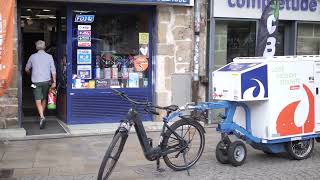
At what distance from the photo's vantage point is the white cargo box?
732 cm

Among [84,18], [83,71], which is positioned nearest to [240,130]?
[83,71]

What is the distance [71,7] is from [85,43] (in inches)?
29.5

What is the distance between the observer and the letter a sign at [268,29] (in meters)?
10.1

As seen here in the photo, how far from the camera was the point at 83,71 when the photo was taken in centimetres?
1048

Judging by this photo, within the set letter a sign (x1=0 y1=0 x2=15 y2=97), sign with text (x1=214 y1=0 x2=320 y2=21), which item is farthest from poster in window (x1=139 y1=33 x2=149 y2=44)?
letter a sign (x1=0 y1=0 x2=15 y2=97)

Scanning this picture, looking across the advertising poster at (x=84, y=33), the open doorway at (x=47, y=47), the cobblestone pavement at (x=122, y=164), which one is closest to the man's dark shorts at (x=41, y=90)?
the open doorway at (x=47, y=47)

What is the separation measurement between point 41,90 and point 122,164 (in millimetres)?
3307

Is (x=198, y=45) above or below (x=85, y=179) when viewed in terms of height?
above

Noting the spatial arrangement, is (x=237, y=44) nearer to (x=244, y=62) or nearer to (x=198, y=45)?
(x=198, y=45)

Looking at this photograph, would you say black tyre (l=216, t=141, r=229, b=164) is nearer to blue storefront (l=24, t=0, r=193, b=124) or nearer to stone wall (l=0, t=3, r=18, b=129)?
blue storefront (l=24, t=0, r=193, b=124)

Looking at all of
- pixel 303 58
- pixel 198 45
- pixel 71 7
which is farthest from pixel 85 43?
pixel 303 58

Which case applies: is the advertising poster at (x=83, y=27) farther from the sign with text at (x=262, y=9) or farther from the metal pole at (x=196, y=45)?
the sign with text at (x=262, y=9)

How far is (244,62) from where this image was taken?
7762mm

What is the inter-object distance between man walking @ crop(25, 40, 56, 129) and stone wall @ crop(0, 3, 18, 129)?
0.59 m
